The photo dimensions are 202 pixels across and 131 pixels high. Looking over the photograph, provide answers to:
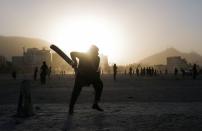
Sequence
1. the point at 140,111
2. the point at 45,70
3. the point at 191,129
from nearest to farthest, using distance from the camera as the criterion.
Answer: the point at 191,129, the point at 140,111, the point at 45,70

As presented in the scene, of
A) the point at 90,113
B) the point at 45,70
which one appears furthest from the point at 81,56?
the point at 45,70

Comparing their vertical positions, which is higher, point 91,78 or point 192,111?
point 91,78

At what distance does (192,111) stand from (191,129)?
3.23 metres

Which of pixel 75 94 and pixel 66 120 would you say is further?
pixel 75 94

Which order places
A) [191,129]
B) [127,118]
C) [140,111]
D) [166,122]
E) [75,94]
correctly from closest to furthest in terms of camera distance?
1. [191,129]
2. [166,122]
3. [127,118]
4. [75,94]
5. [140,111]

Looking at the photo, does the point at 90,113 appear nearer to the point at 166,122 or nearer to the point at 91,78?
the point at 91,78

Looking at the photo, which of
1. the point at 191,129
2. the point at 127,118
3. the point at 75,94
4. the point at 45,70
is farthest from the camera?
the point at 45,70

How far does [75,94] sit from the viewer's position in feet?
39.7

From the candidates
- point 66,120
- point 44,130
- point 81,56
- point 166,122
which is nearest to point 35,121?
point 66,120

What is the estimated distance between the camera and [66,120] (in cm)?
1103

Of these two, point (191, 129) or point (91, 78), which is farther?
point (91, 78)

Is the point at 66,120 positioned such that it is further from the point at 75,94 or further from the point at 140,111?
the point at 140,111

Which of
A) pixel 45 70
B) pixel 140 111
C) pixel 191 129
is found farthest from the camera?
pixel 45 70

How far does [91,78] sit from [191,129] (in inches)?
141
